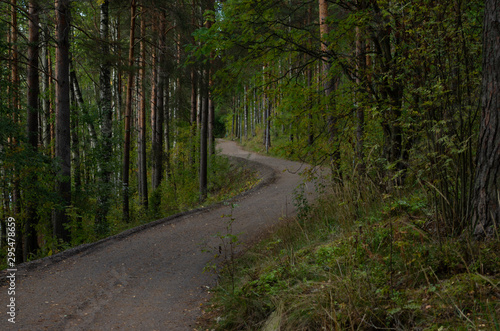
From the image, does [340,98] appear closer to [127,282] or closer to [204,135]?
[127,282]

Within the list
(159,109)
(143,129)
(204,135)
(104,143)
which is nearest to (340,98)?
(104,143)

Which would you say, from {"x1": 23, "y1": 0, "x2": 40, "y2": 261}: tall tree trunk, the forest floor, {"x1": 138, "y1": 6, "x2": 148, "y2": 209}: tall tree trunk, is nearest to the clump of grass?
the forest floor

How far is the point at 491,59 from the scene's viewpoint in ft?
11.0

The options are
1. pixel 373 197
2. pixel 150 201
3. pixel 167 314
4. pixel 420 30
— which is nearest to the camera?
pixel 420 30

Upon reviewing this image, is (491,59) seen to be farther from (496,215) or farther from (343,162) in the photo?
(343,162)

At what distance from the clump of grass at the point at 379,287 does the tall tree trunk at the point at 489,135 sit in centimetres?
29

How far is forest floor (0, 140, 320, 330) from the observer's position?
4.60m

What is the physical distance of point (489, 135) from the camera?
10.9 feet

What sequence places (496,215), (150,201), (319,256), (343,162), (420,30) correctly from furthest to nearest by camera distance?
(150,201), (343,162), (319,256), (420,30), (496,215)

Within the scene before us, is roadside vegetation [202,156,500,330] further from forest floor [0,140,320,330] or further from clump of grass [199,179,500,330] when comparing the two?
forest floor [0,140,320,330]

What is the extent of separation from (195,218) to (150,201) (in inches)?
262

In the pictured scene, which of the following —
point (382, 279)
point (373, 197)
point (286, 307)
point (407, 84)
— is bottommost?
point (286, 307)

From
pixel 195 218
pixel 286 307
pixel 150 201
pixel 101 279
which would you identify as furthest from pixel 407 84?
pixel 150 201

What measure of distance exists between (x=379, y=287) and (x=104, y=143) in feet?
36.9
